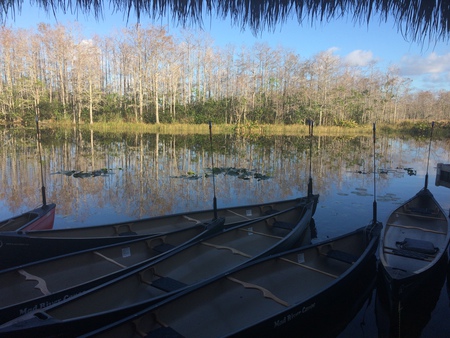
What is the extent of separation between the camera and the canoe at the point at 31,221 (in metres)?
5.90

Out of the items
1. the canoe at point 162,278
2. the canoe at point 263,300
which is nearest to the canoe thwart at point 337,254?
the canoe at point 263,300

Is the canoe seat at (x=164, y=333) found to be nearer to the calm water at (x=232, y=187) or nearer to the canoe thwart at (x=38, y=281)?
the canoe thwart at (x=38, y=281)

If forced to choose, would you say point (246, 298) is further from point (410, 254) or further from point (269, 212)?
point (269, 212)

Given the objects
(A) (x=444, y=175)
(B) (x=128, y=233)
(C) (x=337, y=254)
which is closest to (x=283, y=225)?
(C) (x=337, y=254)

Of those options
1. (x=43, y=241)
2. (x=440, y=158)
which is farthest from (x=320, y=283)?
(x=440, y=158)

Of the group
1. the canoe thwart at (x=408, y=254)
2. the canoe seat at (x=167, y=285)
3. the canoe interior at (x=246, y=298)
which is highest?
the canoe thwart at (x=408, y=254)

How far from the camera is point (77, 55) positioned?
38125 mm

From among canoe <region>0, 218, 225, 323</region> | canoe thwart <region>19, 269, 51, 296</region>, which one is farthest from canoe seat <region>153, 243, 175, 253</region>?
canoe thwart <region>19, 269, 51, 296</region>

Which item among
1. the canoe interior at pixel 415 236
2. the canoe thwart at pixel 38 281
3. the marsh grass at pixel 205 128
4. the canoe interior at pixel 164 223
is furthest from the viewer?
the marsh grass at pixel 205 128

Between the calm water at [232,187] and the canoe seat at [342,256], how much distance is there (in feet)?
1.81

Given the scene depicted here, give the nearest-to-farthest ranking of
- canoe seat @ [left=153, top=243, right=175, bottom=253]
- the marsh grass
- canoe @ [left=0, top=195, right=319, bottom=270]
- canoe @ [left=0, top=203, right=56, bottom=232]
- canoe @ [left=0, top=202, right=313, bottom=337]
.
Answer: canoe @ [left=0, top=202, right=313, bottom=337] → canoe @ [left=0, top=195, right=319, bottom=270] → canoe seat @ [left=153, top=243, right=175, bottom=253] → canoe @ [left=0, top=203, right=56, bottom=232] → the marsh grass

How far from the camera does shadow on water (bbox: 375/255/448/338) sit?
408 cm

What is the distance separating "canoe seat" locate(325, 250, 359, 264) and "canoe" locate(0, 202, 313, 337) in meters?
0.79

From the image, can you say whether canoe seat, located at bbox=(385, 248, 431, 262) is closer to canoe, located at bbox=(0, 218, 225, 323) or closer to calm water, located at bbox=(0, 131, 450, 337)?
calm water, located at bbox=(0, 131, 450, 337)
